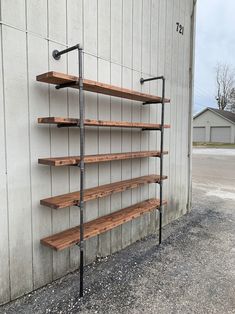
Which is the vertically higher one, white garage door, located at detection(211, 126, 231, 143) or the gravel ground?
white garage door, located at detection(211, 126, 231, 143)

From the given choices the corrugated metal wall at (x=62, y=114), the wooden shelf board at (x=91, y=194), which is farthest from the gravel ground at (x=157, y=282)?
the wooden shelf board at (x=91, y=194)

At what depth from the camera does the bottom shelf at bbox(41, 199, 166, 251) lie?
1.90 meters

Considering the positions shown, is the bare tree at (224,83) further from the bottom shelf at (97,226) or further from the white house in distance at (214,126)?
the bottom shelf at (97,226)

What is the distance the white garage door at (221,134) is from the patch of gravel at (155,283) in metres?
24.5

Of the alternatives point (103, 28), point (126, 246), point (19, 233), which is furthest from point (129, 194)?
point (103, 28)

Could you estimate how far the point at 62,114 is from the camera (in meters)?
2.04

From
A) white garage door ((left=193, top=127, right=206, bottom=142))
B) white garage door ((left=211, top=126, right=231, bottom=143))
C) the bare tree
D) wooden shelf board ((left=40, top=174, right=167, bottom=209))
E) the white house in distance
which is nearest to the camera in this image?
wooden shelf board ((left=40, top=174, right=167, bottom=209))

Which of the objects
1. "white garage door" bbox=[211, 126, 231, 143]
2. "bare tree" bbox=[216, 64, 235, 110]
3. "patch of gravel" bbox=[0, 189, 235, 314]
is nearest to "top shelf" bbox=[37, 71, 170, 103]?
"patch of gravel" bbox=[0, 189, 235, 314]

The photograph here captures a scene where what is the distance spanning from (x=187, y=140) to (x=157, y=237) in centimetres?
158

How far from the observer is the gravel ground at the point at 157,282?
5.79ft

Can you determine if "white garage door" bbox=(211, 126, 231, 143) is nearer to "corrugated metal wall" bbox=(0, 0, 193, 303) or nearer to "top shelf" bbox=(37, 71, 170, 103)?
"corrugated metal wall" bbox=(0, 0, 193, 303)

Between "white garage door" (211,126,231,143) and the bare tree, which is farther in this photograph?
the bare tree

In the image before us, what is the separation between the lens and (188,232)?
3.21 metres

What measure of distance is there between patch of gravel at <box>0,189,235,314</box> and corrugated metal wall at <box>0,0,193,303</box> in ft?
0.50
